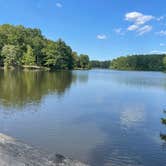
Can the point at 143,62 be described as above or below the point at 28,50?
below

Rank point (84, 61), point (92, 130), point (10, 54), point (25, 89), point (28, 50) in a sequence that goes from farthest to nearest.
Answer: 1. point (84, 61)
2. point (28, 50)
3. point (10, 54)
4. point (25, 89)
5. point (92, 130)

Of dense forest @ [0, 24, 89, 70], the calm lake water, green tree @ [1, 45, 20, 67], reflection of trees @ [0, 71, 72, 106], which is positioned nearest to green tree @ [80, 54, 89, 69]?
dense forest @ [0, 24, 89, 70]

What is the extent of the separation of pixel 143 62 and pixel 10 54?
345 ft

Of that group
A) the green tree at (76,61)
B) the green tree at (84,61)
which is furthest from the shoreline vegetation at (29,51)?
the green tree at (84,61)

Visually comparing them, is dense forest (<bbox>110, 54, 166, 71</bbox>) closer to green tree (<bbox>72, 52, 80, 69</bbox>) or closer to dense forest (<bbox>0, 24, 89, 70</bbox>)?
green tree (<bbox>72, 52, 80, 69</bbox>)

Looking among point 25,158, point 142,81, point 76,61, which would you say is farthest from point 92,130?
point 76,61

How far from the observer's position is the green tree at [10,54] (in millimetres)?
75375

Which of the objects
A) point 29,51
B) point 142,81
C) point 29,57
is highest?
point 29,51

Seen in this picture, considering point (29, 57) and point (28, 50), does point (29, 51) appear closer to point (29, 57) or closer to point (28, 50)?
point (28, 50)

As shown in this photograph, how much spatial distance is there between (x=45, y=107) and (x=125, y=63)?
519 feet

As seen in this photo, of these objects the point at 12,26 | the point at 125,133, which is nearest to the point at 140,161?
the point at 125,133

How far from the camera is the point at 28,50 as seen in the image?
79.7 metres

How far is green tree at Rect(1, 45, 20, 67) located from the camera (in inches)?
2968

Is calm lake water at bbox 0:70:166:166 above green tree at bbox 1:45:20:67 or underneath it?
underneath
